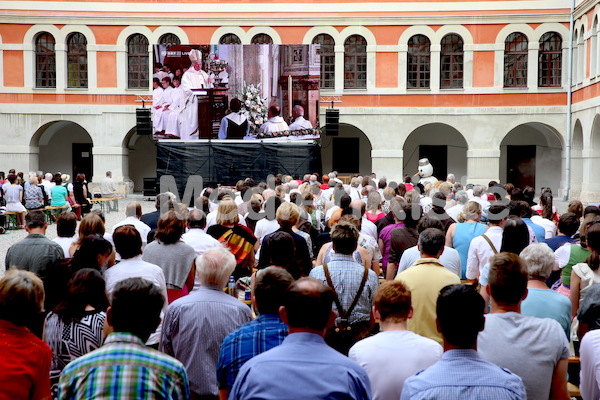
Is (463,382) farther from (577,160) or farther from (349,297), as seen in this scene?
(577,160)

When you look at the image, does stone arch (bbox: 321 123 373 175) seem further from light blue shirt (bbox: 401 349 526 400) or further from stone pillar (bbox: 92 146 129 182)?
light blue shirt (bbox: 401 349 526 400)

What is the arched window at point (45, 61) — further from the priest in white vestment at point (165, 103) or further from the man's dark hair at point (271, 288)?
the man's dark hair at point (271, 288)

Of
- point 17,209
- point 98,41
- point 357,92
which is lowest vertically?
point 17,209

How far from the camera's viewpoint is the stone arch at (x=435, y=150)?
105 feet

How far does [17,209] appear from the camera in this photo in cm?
1889

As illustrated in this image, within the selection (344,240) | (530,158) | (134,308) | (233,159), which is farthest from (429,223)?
(530,158)

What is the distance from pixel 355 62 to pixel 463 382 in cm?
2656

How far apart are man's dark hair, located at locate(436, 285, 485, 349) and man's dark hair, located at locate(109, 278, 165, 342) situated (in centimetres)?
137

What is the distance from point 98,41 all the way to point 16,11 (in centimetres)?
350

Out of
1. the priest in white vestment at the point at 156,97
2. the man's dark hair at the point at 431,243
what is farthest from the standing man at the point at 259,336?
the priest in white vestment at the point at 156,97

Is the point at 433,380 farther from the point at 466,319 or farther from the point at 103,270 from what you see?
the point at 103,270

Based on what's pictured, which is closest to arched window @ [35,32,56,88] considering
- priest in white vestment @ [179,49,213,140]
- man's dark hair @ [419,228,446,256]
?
priest in white vestment @ [179,49,213,140]

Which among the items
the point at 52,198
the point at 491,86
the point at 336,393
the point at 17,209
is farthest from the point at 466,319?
the point at 491,86

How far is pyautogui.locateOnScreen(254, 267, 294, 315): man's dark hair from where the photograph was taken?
3.87m
